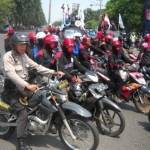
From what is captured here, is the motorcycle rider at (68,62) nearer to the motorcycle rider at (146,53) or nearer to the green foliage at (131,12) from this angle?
the motorcycle rider at (146,53)

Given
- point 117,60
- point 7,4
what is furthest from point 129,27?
point 117,60

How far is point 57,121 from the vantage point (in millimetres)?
6703

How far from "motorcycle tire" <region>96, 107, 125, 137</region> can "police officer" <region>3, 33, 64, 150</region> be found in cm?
124

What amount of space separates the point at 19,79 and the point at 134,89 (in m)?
3.75

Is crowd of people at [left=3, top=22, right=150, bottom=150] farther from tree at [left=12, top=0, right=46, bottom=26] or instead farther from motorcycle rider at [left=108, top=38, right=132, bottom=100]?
tree at [left=12, top=0, right=46, bottom=26]

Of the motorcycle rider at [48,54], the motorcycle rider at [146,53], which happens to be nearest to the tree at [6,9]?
the motorcycle rider at [146,53]

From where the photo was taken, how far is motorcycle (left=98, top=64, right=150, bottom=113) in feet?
31.2

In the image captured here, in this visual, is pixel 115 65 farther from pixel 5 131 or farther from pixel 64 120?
pixel 64 120

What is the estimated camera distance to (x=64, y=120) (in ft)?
21.4

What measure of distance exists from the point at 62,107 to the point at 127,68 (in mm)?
3806

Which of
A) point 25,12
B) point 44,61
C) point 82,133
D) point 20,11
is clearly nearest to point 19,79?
point 82,133

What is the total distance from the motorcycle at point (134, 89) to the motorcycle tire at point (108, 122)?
1.75 metres

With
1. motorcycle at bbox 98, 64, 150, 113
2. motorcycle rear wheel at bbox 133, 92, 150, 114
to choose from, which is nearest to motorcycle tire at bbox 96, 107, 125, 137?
motorcycle at bbox 98, 64, 150, 113

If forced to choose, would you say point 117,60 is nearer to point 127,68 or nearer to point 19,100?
point 127,68
